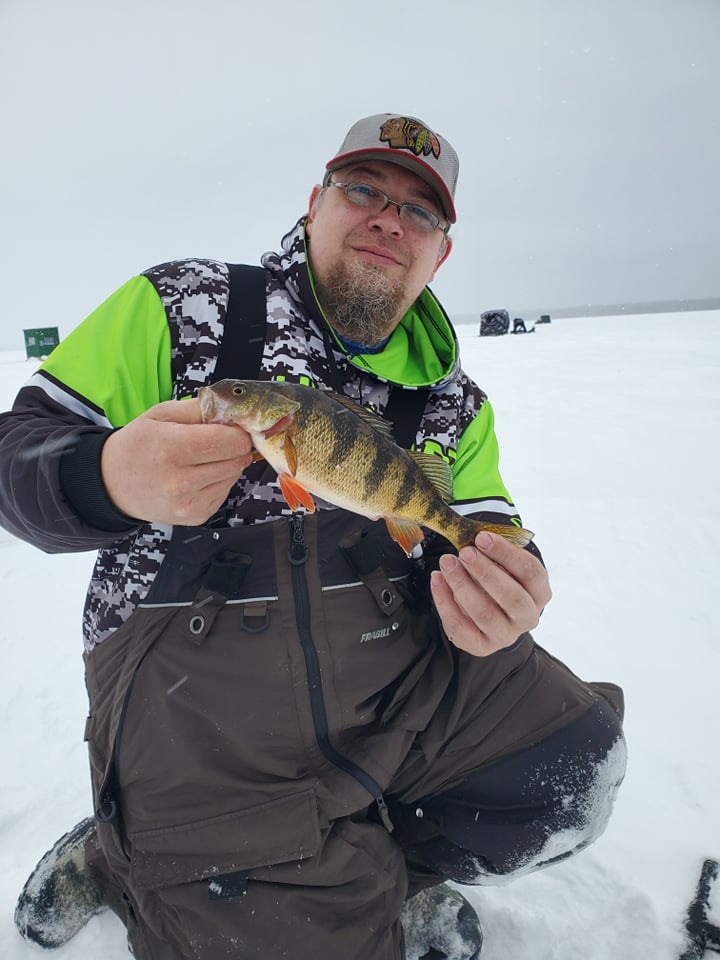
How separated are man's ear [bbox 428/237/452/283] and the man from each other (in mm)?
170

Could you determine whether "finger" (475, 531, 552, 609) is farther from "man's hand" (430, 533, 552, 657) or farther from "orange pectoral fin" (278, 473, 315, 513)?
"orange pectoral fin" (278, 473, 315, 513)

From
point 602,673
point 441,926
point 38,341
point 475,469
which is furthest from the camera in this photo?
point 38,341

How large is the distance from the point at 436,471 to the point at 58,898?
1.94m

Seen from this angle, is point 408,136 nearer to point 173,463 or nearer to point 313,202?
point 313,202

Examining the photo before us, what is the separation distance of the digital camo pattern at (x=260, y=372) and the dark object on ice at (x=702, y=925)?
1.73 metres

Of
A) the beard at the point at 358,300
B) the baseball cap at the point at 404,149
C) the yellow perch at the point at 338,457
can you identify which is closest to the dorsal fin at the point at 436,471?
the yellow perch at the point at 338,457

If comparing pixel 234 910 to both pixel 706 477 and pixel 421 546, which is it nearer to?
pixel 421 546

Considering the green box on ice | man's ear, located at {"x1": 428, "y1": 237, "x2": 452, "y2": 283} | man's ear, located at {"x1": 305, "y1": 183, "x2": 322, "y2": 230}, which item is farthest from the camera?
the green box on ice

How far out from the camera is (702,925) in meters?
1.87

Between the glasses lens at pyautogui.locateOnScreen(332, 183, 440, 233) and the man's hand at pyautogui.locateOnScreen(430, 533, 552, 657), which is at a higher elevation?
the glasses lens at pyautogui.locateOnScreen(332, 183, 440, 233)

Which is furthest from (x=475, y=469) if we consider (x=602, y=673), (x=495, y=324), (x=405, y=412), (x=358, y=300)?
(x=495, y=324)

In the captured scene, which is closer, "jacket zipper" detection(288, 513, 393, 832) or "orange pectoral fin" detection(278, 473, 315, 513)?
"orange pectoral fin" detection(278, 473, 315, 513)

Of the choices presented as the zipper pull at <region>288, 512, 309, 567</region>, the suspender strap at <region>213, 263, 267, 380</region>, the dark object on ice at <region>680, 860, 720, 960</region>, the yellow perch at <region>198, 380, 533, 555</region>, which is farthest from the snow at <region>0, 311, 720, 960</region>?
the suspender strap at <region>213, 263, 267, 380</region>

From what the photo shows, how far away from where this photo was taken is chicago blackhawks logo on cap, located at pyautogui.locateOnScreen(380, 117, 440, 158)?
2.22 m
